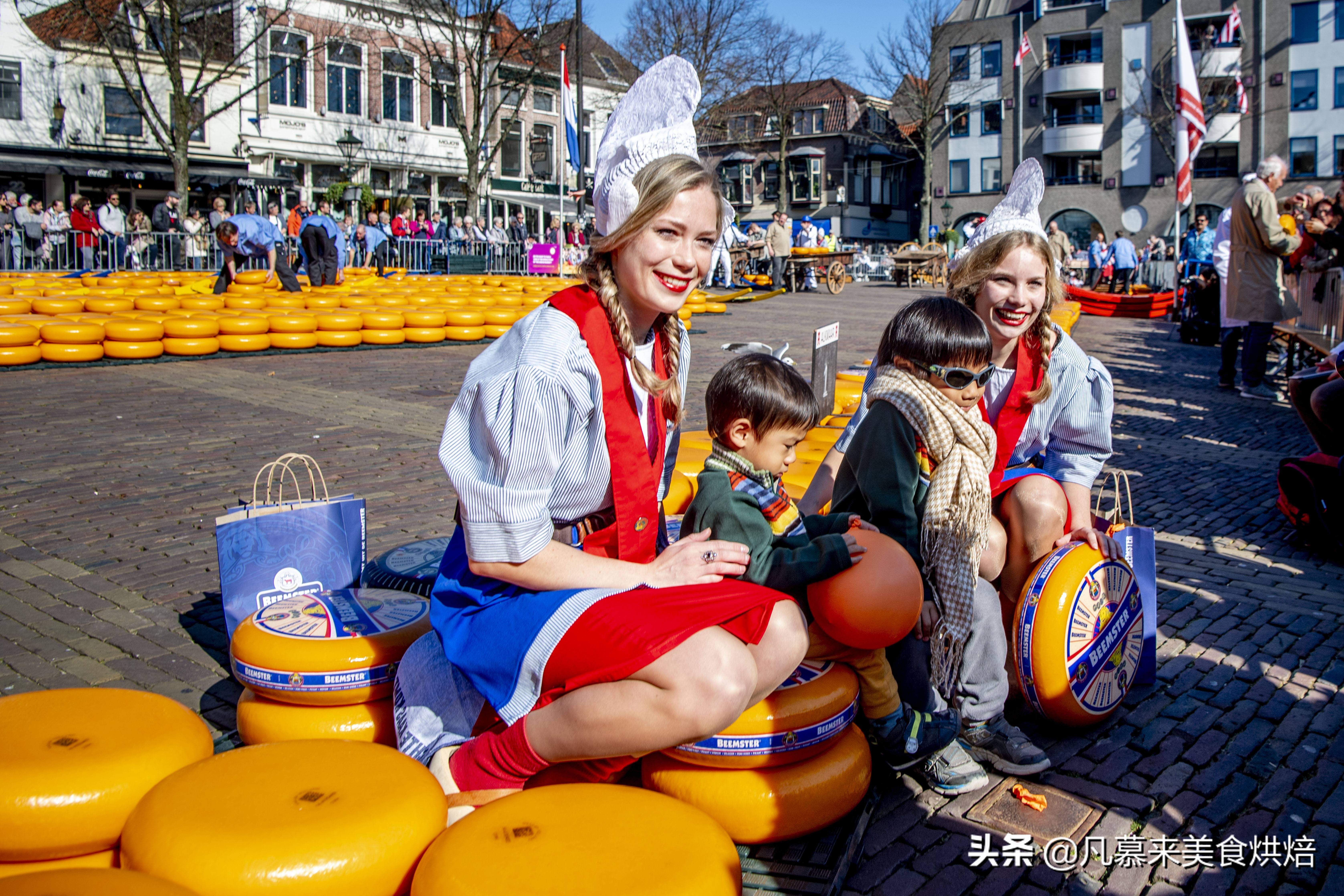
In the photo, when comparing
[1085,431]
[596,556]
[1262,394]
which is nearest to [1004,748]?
[1085,431]

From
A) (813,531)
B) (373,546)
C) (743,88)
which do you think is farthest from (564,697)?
(743,88)

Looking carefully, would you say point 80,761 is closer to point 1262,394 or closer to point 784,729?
point 784,729

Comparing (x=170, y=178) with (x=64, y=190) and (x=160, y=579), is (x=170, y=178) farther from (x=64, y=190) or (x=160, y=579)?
(x=160, y=579)

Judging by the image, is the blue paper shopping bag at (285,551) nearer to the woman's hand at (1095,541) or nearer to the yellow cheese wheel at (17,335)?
the woman's hand at (1095,541)

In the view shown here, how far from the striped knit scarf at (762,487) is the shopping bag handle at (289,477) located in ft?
4.45

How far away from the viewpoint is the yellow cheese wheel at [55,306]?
1222 cm

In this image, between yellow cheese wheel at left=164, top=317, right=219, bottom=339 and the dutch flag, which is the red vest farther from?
the dutch flag

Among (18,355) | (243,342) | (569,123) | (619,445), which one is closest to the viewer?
(619,445)

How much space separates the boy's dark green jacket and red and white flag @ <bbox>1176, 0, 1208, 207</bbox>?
39.1 feet

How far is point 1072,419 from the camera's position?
10.9 ft

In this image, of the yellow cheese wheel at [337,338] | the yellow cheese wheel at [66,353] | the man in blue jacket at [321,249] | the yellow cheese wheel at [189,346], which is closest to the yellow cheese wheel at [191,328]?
the yellow cheese wheel at [189,346]

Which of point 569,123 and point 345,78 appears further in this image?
point 345,78

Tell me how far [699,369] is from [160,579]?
7304 mm

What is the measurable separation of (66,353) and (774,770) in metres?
10.6
